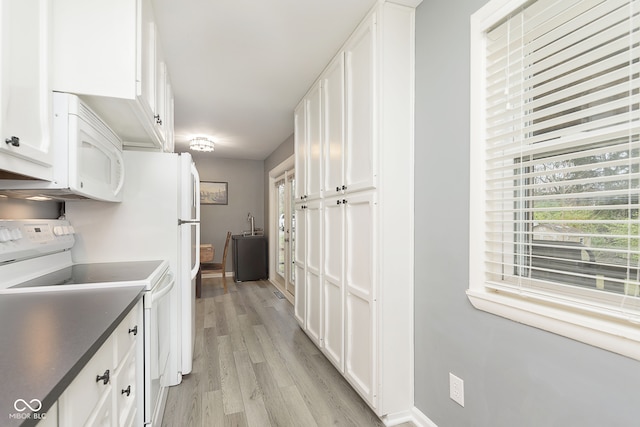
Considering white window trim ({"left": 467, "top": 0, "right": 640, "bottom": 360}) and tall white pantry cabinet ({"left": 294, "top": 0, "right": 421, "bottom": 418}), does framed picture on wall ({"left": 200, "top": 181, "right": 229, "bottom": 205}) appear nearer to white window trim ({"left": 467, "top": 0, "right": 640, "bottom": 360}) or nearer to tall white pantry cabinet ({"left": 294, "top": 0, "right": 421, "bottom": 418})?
tall white pantry cabinet ({"left": 294, "top": 0, "right": 421, "bottom": 418})

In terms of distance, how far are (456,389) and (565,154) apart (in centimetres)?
117

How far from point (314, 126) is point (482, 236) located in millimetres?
1882

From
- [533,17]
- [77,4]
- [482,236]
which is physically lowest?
[482,236]

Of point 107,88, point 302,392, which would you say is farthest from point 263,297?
point 107,88

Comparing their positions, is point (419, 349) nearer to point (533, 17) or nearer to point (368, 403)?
point (368, 403)

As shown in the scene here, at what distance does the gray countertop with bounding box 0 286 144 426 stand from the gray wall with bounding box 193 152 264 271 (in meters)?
4.95

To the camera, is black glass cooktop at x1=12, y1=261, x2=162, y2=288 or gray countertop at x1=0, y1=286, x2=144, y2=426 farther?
black glass cooktop at x1=12, y1=261, x2=162, y2=288

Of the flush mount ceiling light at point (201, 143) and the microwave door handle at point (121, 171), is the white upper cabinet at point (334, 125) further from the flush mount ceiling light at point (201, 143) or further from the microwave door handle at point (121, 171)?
the flush mount ceiling light at point (201, 143)

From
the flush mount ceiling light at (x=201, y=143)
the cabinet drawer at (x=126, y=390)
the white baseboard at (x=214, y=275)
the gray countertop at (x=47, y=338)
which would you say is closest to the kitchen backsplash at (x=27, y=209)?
the gray countertop at (x=47, y=338)

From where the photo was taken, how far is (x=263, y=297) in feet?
15.1

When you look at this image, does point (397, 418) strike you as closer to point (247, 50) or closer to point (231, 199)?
point (247, 50)

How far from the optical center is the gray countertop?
556 millimetres

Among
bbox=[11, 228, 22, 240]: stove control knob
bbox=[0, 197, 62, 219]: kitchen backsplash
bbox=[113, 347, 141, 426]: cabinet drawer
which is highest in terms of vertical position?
bbox=[0, 197, 62, 219]: kitchen backsplash

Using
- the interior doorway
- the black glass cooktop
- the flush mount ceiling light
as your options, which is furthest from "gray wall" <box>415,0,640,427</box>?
the flush mount ceiling light
